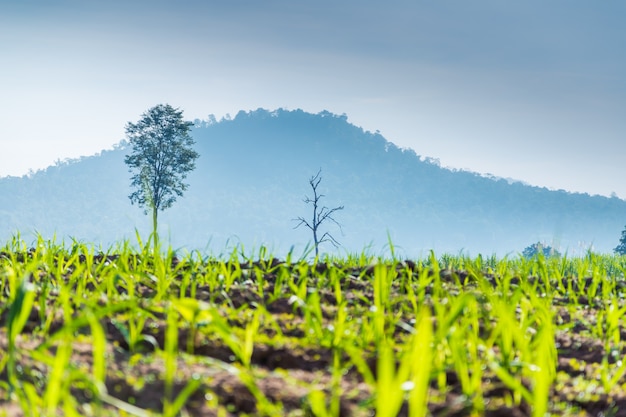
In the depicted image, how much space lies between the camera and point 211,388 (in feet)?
7.91

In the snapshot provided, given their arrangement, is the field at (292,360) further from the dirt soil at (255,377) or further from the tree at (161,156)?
the tree at (161,156)

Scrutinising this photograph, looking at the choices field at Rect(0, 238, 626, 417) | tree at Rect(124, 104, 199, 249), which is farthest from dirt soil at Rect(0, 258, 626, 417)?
tree at Rect(124, 104, 199, 249)

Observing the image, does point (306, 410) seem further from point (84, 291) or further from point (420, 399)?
point (84, 291)

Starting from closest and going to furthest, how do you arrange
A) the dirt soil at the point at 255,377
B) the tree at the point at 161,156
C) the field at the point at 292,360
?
the field at the point at 292,360 < the dirt soil at the point at 255,377 < the tree at the point at 161,156

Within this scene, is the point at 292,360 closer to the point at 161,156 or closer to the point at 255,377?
the point at 255,377

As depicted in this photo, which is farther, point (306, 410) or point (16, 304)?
point (16, 304)

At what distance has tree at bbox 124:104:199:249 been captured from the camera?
48.4 m

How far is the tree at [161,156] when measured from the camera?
48375mm

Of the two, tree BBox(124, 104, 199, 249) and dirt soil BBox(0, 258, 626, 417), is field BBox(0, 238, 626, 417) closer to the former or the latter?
dirt soil BBox(0, 258, 626, 417)

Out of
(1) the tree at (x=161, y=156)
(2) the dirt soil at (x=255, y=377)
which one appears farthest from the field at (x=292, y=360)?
(1) the tree at (x=161, y=156)

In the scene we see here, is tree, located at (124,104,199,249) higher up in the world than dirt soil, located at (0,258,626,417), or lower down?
higher up

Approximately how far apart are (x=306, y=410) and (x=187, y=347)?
863mm

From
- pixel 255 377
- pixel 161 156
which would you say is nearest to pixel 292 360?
pixel 255 377

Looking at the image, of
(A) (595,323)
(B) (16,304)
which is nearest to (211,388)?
(B) (16,304)
